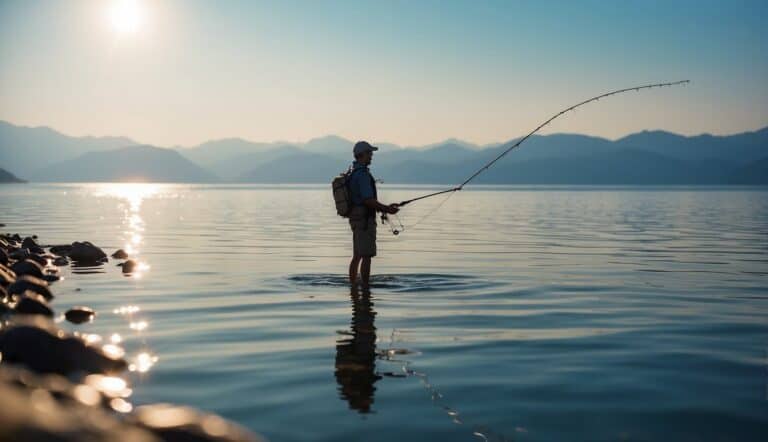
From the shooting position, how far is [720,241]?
27250 millimetres

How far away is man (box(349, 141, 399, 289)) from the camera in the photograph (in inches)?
531

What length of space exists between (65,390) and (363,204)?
392 inches

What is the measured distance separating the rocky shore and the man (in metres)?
5.07

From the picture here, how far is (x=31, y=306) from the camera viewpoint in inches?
406

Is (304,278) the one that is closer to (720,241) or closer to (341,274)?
(341,274)

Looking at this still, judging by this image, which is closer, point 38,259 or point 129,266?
point 129,266

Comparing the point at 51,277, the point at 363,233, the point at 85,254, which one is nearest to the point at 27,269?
the point at 51,277

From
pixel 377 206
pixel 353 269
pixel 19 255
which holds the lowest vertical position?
pixel 19 255

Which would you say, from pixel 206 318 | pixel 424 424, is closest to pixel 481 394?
pixel 424 424

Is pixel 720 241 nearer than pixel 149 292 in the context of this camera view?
No

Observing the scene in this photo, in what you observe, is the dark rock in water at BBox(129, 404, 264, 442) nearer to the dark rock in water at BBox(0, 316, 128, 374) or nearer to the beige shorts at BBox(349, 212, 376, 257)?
the dark rock in water at BBox(0, 316, 128, 374)

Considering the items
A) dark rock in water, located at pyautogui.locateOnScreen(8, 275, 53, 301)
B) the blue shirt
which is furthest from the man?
dark rock in water, located at pyautogui.locateOnScreen(8, 275, 53, 301)

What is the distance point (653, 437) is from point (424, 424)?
6.11 feet

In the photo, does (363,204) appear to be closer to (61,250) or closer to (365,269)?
(365,269)
